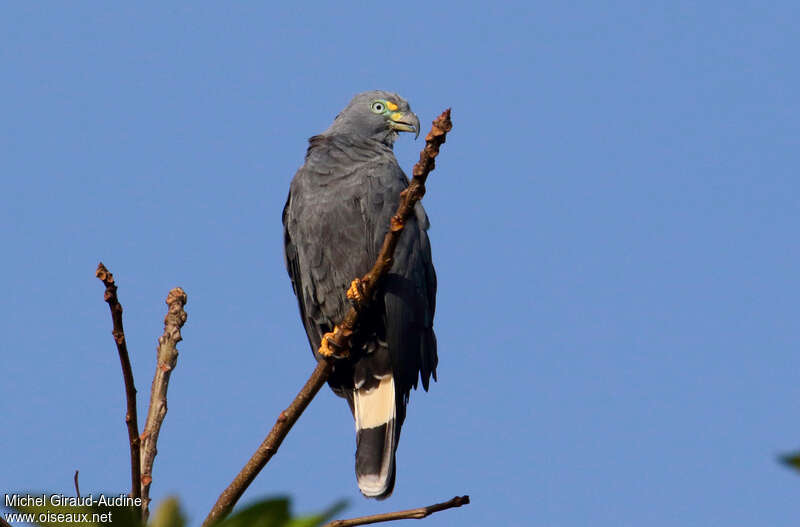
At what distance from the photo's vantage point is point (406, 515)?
3.02 m

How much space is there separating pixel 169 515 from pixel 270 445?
195 cm

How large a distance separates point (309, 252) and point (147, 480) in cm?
278

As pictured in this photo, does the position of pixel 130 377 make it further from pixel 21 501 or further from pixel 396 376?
pixel 396 376

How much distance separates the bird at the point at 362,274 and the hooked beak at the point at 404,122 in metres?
0.68

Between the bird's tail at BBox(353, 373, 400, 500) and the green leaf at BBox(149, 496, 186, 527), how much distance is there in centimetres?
376

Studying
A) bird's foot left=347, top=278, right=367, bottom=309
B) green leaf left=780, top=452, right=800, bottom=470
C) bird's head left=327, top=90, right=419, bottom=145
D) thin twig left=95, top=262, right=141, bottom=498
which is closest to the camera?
green leaf left=780, top=452, right=800, bottom=470

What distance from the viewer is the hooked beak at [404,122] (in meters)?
6.80

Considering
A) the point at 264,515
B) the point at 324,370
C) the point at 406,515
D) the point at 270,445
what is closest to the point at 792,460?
the point at 264,515

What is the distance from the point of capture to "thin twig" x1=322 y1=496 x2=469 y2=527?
2.91 metres

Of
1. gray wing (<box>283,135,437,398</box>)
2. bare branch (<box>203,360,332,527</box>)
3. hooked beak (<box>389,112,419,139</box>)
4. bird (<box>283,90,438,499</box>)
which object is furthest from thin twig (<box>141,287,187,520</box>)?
hooked beak (<box>389,112,419,139</box>)

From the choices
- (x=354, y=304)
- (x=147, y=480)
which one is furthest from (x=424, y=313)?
(x=147, y=480)

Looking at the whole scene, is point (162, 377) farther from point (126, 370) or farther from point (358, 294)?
point (358, 294)

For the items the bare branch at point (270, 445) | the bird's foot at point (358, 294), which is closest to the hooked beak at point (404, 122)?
the bird's foot at point (358, 294)

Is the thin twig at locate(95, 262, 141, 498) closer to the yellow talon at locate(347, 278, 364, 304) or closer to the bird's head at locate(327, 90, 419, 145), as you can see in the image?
the yellow talon at locate(347, 278, 364, 304)
